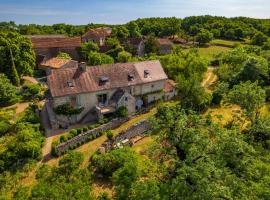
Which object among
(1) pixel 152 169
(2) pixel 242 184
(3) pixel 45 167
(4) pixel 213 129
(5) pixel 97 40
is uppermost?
(5) pixel 97 40

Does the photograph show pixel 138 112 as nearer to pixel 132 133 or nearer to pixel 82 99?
pixel 132 133

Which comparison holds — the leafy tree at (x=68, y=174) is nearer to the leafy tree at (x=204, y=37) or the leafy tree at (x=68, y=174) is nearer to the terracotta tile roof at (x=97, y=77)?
the terracotta tile roof at (x=97, y=77)

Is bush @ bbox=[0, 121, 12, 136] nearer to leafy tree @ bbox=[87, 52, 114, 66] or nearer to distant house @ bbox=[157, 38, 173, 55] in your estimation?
leafy tree @ bbox=[87, 52, 114, 66]

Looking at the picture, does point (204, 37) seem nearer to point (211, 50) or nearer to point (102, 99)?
point (211, 50)

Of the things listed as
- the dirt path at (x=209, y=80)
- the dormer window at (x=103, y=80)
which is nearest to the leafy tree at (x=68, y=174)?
the dormer window at (x=103, y=80)

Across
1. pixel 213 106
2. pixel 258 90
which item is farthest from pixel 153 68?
pixel 258 90

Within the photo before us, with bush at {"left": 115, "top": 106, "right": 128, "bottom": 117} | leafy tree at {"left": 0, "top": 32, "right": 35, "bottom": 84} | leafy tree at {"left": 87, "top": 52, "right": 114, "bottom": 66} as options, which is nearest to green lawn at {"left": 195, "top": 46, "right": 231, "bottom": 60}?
leafy tree at {"left": 87, "top": 52, "right": 114, "bottom": 66}
